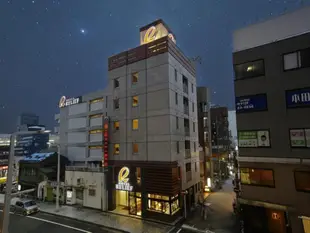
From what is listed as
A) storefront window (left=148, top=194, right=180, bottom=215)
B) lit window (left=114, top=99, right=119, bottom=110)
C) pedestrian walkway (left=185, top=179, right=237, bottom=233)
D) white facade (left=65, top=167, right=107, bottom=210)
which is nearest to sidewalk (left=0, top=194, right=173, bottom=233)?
white facade (left=65, top=167, right=107, bottom=210)

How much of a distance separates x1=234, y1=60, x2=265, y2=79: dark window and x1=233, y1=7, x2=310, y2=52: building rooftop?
179 centimetres

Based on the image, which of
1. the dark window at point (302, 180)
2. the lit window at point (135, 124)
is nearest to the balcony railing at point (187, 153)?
the lit window at point (135, 124)

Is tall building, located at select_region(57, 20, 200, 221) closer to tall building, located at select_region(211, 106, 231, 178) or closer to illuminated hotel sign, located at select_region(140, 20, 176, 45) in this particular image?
illuminated hotel sign, located at select_region(140, 20, 176, 45)

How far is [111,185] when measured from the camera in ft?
87.4

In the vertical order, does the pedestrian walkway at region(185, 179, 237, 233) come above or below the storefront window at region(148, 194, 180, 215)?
below

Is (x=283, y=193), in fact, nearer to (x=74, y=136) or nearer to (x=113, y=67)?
(x=113, y=67)

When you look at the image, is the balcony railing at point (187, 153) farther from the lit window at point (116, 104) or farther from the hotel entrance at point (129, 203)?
the lit window at point (116, 104)

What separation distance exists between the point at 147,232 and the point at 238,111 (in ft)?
51.0

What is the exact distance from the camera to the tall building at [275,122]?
15.7 meters

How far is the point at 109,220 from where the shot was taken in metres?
22.8

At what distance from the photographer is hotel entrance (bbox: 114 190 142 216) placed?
24719mm

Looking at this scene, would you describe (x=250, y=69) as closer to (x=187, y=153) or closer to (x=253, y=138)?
(x=253, y=138)

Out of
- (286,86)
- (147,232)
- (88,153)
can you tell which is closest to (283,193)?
(286,86)

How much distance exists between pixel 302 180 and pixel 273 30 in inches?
534
